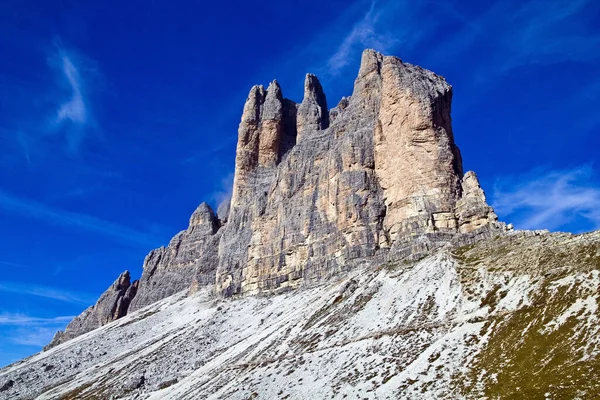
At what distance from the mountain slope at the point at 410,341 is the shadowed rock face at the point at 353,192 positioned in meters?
10.3

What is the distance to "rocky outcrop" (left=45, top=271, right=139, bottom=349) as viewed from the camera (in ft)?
495

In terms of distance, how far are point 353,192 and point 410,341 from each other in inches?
2266

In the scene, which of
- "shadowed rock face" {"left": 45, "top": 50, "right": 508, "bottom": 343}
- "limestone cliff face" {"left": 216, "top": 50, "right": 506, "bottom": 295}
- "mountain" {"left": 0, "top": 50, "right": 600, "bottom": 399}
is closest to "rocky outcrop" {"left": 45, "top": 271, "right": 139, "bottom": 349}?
"mountain" {"left": 0, "top": 50, "right": 600, "bottom": 399}

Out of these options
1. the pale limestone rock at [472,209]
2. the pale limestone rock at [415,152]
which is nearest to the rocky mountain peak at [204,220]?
the pale limestone rock at [415,152]

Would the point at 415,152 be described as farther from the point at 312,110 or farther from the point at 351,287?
the point at 312,110

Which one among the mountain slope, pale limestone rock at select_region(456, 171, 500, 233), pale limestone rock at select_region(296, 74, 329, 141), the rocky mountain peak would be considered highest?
pale limestone rock at select_region(296, 74, 329, 141)

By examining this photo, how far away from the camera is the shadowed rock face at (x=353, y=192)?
3246 inches

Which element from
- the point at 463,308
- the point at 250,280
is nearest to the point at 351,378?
the point at 463,308

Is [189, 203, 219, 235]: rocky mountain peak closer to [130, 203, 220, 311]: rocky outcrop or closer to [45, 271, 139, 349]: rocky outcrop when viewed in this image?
[130, 203, 220, 311]: rocky outcrop

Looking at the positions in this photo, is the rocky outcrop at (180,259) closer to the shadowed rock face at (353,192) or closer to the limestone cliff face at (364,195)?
the shadowed rock face at (353,192)

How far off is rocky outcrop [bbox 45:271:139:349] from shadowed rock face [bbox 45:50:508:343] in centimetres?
915

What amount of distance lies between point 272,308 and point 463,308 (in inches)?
1983

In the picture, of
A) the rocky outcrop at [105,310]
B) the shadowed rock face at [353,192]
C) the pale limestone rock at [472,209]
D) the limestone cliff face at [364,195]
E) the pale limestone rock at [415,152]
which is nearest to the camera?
the pale limestone rock at [472,209]

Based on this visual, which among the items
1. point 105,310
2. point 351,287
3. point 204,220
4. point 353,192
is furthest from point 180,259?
point 351,287
